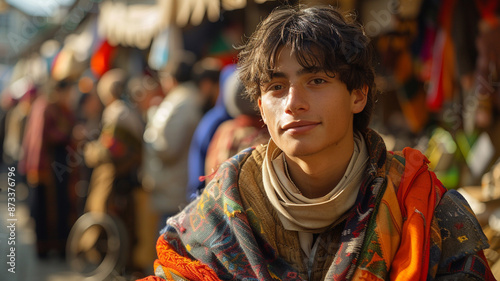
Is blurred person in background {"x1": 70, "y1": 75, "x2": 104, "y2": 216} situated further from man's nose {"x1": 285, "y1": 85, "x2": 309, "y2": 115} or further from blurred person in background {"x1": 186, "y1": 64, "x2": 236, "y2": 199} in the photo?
man's nose {"x1": 285, "y1": 85, "x2": 309, "y2": 115}

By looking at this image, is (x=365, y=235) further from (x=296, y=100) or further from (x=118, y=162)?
(x=118, y=162)

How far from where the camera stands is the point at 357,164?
6.70ft

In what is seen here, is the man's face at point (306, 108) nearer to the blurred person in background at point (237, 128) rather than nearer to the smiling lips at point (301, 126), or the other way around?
the smiling lips at point (301, 126)

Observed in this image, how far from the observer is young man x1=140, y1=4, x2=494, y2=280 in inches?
73.0

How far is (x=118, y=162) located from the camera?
577 cm

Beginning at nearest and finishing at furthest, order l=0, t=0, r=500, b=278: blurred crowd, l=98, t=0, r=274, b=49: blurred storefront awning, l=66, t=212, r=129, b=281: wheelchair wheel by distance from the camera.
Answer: l=0, t=0, r=500, b=278: blurred crowd
l=98, t=0, r=274, b=49: blurred storefront awning
l=66, t=212, r=129, b=281: wheelchair wheel

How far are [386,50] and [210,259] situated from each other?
12.0ft

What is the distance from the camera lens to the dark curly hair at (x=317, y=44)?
1934 millimetres

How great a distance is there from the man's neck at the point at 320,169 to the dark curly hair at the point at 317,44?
225 mm

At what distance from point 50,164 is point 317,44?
6257 mm

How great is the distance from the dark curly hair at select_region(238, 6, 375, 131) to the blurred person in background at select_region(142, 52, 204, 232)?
3049 mm

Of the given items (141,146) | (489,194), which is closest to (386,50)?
(489,194)

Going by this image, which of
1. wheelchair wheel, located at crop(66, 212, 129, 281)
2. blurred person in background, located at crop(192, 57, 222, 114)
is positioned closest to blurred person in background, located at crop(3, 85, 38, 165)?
wheelchair wheel, located at crop(66, 212, 129, 281)

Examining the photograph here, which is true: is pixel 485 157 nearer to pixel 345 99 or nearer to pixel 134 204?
pixel 345 99
